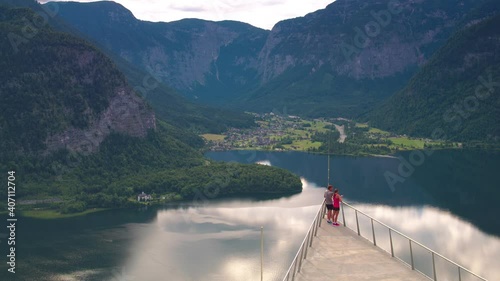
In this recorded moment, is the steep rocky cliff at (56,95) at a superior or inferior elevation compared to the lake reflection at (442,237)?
superior

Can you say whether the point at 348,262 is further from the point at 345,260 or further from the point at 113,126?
the point at 113,126

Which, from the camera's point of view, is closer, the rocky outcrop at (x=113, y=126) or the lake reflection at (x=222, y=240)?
the lake reflection at (x=222, y=240)

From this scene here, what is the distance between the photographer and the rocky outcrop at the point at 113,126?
139 metres

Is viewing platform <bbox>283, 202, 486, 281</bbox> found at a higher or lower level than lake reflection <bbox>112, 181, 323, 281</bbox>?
higher

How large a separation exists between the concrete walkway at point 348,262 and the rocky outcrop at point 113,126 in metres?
126

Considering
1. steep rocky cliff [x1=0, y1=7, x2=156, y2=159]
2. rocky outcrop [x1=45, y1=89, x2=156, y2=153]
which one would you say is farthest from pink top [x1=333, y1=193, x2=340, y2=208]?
rocky outcrop [x1=45, y1=89, x2=156, y2=153]

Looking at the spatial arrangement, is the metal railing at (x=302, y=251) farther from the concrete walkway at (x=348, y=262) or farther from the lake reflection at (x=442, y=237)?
the lake reflection at (x=442, y=237)

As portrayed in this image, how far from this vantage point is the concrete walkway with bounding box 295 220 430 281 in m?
19.0

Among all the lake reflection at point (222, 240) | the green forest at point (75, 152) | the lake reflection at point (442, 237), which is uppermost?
the green forest at point (75, 152)

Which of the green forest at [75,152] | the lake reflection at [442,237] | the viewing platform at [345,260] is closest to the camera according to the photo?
the viewing platform at [345,260]

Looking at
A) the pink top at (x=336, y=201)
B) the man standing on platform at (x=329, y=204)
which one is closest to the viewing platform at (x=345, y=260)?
the man standing on platform at (x=329, y=204)

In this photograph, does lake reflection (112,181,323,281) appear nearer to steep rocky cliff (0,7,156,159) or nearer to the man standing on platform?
steep rocky cliff (0,7,156,159)

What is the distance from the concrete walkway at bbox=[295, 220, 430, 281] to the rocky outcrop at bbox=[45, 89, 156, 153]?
126 meters

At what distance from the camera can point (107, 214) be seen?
115 m
